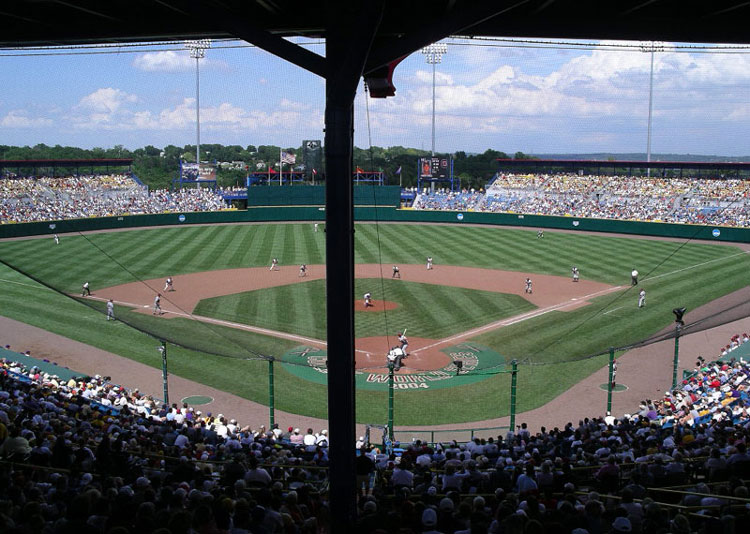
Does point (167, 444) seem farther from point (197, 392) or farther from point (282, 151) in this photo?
point (282, 151)

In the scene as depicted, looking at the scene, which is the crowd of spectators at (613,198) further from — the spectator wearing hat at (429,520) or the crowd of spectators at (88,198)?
the spectator wearing hat at (429,520)

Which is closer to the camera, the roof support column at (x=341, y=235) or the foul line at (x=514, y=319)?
the roof support column at (x=341, y=235)

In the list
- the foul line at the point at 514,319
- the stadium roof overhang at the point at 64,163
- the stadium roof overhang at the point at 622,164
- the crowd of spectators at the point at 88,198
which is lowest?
the foul line at the point at 514,319

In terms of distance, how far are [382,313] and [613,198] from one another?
48.1 metres

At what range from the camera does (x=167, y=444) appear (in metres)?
10.8

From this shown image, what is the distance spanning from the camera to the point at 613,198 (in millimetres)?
67438

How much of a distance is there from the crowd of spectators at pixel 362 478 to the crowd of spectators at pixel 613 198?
162ft

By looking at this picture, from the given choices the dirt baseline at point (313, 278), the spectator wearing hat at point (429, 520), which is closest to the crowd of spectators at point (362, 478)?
the spectator wearing hat at point (429, 520)

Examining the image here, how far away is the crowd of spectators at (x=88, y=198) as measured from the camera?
5578 cm

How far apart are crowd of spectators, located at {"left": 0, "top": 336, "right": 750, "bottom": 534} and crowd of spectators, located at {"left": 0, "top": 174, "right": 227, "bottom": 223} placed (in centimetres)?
4703

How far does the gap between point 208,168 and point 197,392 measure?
2469 inches

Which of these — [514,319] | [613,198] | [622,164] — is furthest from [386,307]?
[622,164]

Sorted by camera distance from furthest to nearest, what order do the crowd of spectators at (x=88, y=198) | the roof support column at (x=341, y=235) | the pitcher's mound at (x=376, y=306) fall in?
the crowd of spectators at (x=88, y=198) < the pitcher's mound at (x=376, y=306) < the roof support column at (x=341, y=235)

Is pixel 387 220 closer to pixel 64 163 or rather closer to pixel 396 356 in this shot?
pixel 64 163
